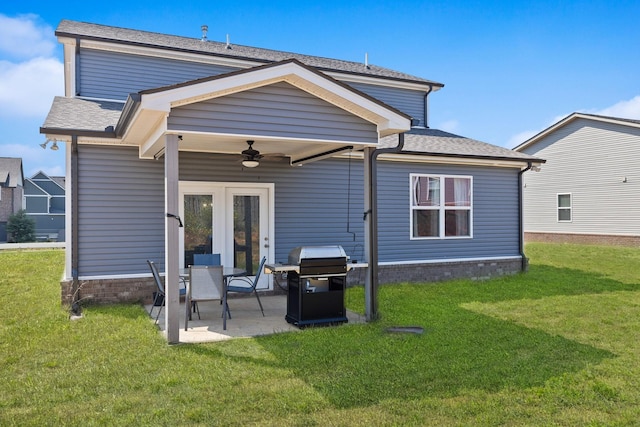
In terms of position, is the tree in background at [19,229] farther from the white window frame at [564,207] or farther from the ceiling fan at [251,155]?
the white window frame at [564,207]

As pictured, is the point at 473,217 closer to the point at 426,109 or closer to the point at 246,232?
the point at 426,109

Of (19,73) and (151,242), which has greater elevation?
(19,73)

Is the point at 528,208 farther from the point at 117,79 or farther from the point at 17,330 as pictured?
the point at 17,330

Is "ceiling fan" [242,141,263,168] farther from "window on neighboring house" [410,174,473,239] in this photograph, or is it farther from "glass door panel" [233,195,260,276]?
"window on neighboring house" [410,174,473,239]

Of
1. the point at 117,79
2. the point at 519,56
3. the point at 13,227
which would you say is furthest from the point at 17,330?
the point at 13,227

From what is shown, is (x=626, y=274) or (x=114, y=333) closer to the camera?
(x=114, y=333)

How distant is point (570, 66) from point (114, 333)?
57.2 feet

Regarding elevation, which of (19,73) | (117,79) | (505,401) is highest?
(19,73)

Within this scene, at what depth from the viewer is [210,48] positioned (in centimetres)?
1165

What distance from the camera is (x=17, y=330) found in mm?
6070

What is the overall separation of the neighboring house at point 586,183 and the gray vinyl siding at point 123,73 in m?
16.0

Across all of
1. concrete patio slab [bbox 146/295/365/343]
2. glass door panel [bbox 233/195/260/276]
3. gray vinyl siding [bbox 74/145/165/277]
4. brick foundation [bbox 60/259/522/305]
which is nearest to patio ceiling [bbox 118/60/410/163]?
gray vinyl siding [bbox 74/145/165/277]

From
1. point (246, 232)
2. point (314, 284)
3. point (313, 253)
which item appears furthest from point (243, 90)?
point (246, 232)

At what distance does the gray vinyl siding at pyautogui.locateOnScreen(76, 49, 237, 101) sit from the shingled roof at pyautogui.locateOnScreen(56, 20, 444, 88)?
332 millimetres
